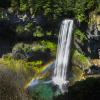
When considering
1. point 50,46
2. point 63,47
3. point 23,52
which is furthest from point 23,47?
point 63,47

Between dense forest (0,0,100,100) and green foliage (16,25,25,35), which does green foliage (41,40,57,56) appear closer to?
dense forest (0,0,100,100)

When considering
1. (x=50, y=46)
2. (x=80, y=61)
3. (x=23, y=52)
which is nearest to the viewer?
(x=80, y=61)

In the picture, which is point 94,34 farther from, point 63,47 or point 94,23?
point 63,47

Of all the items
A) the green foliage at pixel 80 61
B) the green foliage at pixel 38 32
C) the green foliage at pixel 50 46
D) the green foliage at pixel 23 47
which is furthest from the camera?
the green foliage at pixel 38 32

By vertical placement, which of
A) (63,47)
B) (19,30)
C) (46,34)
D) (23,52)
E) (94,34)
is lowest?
(23,52)

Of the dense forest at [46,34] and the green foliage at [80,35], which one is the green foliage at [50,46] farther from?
the green foliage at [80,35]

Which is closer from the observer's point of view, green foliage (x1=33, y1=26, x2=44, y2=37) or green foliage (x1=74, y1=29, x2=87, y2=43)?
green foliage (x1=74, y1=29, x2=87, y2=43)

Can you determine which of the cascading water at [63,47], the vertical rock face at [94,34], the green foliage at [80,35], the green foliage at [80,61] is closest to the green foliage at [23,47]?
the cascading water at [63,47]

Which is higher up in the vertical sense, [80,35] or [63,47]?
[80,35]

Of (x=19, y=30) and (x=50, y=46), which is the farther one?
(x=19, y=30)

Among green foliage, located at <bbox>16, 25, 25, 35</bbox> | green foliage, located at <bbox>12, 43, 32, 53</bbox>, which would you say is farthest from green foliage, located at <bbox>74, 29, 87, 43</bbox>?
green foliage, located at <bbox>16, 25, 25, 35</bbox>

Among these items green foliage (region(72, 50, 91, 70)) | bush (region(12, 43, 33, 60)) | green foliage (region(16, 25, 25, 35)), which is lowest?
green foliage (region(72, 50, 91, 70))
